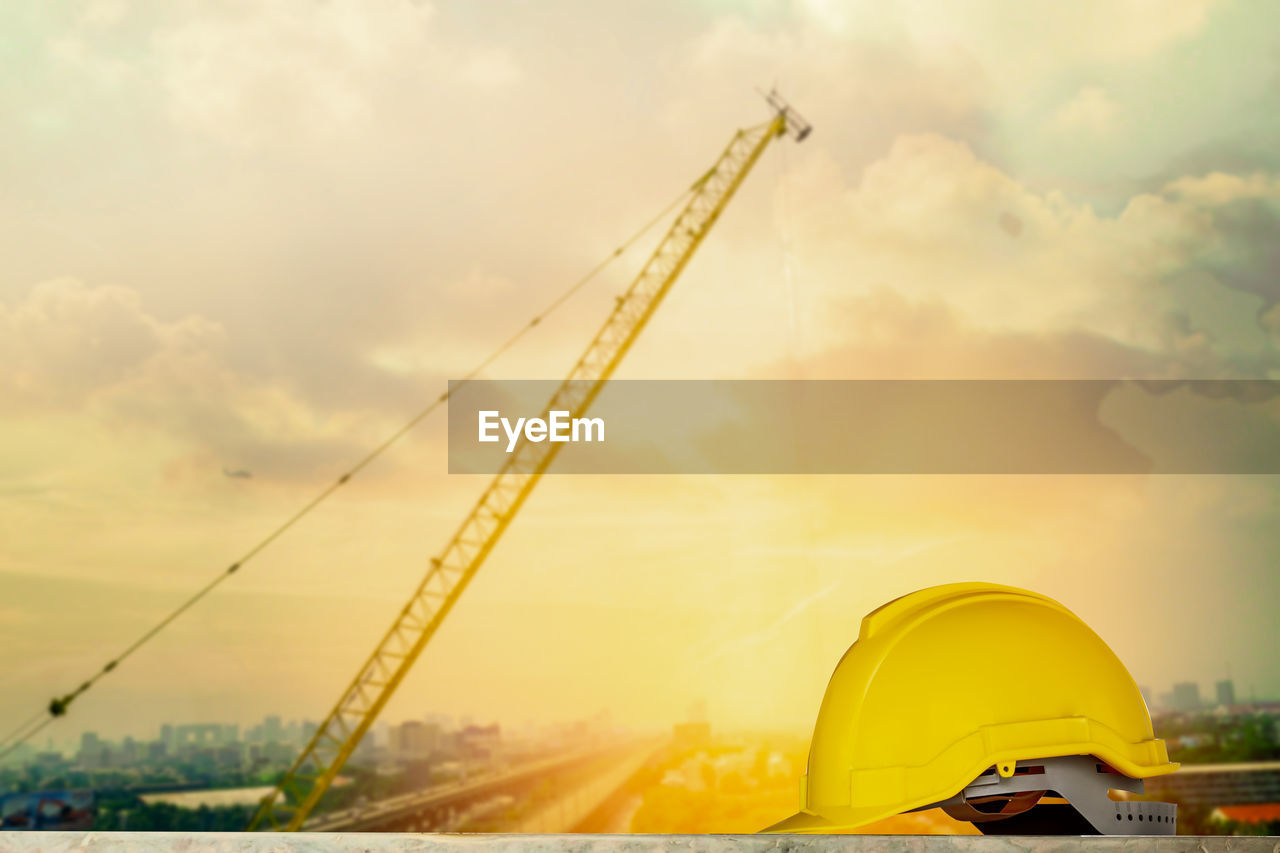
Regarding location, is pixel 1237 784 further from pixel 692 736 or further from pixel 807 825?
pixel 807 825

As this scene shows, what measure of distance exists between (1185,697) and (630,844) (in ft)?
50.4

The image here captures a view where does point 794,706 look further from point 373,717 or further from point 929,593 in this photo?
point 929,593

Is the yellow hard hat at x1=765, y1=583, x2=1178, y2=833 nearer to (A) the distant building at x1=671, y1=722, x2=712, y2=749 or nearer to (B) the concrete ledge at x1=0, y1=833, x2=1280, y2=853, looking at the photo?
(B) the concrete ledge at x1=0, y1=833, x2=1280, y2=853

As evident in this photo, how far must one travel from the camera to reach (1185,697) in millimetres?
14102

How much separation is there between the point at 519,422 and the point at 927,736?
570 inches

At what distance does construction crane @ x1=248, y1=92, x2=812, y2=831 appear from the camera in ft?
49.0

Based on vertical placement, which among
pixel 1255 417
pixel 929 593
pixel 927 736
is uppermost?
pixel 1255 417

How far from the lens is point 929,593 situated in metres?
2.76

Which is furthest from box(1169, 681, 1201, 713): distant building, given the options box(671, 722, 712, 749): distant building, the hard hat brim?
the hard hat brim

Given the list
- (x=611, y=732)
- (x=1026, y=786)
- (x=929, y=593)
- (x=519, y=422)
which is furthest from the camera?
(x=519, y=422)

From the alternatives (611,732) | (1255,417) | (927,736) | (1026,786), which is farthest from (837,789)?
(1255,417)

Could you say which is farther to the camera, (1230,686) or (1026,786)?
(1230,686)

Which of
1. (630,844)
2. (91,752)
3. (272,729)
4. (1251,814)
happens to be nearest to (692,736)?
(272,729)

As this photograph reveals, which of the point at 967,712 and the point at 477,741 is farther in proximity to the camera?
the point at 477,741
